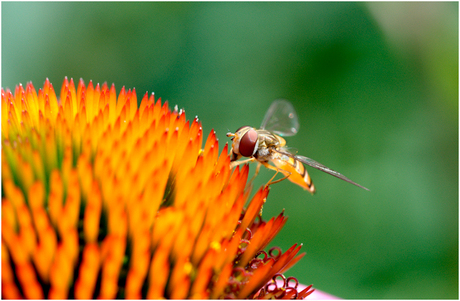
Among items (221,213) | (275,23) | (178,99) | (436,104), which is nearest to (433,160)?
(436,104)

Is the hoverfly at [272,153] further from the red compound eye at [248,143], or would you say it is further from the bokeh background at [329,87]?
the bokeh background at [329,87]

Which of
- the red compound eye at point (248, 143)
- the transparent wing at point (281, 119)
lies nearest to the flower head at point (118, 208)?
the red compound eye at point (248, 143)

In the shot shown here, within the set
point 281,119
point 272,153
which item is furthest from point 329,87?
point 272,153

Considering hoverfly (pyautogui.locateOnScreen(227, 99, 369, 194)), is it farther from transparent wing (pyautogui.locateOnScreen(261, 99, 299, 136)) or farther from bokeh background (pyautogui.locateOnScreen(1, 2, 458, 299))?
bokeh background (pyautogui.locateOnScreen(1, 2, 458, 299))

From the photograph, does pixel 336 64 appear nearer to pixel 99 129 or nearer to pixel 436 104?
pixel 436 104

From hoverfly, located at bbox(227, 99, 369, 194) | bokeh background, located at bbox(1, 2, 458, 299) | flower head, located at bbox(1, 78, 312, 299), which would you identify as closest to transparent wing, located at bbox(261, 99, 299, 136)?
hoverfly, located at bbox(227, 99, 369, 194)

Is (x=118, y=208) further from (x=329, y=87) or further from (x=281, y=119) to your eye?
(x=329, y=87)
